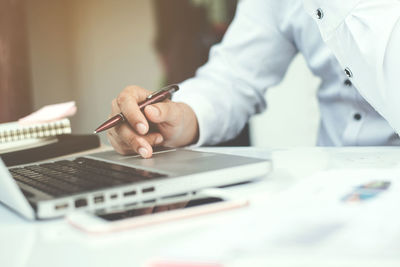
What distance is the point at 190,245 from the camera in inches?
11.5

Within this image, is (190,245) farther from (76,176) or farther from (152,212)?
(76,176)

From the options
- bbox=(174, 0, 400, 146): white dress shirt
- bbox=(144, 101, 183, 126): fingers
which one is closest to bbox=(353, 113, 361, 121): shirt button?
bbox=(174, 0, 400, 146): white dress shirt

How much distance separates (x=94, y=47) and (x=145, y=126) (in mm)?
1711

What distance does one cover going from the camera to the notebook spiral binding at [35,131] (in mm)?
796

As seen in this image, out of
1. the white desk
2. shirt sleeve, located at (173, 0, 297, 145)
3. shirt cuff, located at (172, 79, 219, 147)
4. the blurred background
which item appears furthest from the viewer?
the blurred background

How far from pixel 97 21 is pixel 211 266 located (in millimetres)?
2164

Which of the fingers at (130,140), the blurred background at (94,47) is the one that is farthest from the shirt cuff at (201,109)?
the blurred background at (94,47)

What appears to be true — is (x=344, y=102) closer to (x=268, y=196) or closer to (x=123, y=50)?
(x=268, y=196)

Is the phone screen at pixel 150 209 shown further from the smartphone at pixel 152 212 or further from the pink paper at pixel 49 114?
the pink paper at pixel 49 114

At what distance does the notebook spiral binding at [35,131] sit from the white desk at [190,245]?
0.36 m

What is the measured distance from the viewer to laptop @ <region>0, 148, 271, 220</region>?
1.26 ft

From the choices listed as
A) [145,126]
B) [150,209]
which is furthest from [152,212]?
[145,126]

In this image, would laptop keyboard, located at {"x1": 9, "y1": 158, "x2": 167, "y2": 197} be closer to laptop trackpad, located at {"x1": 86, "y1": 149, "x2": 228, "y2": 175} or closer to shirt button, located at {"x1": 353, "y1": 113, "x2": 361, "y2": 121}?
laptop trackpad, located at {"x1": 86, "y1": 149, "x2": 228, "y2": 175}

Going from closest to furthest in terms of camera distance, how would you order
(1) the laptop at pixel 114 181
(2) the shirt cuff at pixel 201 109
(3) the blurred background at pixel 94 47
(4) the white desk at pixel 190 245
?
(4) the white desk at pixel 190 245 → (1) the laptop at pixel 114 181 → (2) the shirt cuff at pixel 201 109 → (3) the blurred background at pixel 94 47
